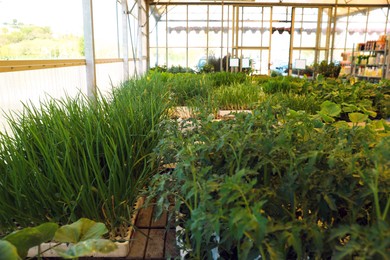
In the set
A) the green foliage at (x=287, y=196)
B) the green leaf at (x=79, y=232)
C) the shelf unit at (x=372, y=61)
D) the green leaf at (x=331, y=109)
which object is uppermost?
the shelf unit at (x=372, y=61)

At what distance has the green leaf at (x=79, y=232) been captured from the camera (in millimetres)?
939

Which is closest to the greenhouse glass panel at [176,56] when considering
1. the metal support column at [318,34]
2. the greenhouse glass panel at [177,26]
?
the greenhouse glass panel at [177,26]

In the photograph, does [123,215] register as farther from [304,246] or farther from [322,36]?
[322,36]

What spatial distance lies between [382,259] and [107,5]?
6.65 meters

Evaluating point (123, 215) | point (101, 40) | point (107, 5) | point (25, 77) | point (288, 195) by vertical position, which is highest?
point (107, 5)

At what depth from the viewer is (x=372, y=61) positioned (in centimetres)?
1209

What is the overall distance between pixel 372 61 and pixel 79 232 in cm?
1320

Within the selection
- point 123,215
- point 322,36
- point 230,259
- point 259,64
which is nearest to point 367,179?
→ point 230,259

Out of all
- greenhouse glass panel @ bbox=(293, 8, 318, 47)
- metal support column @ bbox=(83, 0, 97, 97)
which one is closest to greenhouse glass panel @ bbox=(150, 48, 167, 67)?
greenhouse glass panel @ bbox=(293, 8, 318, 47)

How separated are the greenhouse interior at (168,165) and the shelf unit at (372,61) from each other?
845 cm

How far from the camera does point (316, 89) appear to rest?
4.32 metres

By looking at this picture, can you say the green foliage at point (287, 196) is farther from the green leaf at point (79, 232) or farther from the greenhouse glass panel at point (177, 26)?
the greenhouse glass panel at point (177, 26)

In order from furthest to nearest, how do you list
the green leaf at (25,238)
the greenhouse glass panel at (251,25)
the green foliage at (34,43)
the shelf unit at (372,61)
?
the greenhouse glass panel at (251,25) < the shelf unit at (372,61) < the green foliage at (34,43) < the green leaf at (25,238)

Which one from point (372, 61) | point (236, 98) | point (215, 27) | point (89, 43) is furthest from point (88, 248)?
point (215, 27)
